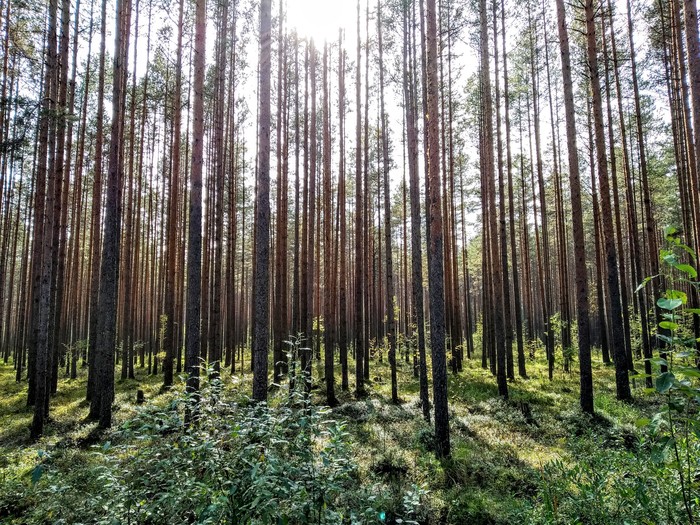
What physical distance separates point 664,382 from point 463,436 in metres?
8.04

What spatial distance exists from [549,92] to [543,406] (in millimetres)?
15342

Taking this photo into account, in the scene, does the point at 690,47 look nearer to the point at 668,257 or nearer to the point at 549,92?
the point at 668,257

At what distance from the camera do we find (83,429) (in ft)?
31.4

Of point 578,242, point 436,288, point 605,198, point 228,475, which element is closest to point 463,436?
point 436,288

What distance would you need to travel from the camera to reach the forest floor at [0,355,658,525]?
→ 588 cm

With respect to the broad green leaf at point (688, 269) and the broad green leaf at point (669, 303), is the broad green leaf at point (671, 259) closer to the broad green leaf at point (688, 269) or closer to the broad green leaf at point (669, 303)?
the broad green leaf at point (688, 269)

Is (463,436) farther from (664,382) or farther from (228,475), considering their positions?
(664,382)

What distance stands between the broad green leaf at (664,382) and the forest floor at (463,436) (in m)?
0.91

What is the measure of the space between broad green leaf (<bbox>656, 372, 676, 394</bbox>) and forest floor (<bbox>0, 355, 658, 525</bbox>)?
0.91 metres

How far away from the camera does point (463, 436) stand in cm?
898

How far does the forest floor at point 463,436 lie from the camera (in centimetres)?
588

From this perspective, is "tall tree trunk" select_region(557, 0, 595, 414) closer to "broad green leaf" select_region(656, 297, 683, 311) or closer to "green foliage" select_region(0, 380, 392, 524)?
"green foliage" select_region(0, 380, 392, 524)

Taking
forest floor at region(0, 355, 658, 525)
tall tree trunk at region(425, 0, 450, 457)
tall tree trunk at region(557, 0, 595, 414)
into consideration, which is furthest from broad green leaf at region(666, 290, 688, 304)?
tall tree trunk at region(557, 0, 595, 414)

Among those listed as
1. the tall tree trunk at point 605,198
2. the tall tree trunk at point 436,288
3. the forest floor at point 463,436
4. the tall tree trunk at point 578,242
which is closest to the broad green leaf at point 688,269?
the forest floor at point 463,436
